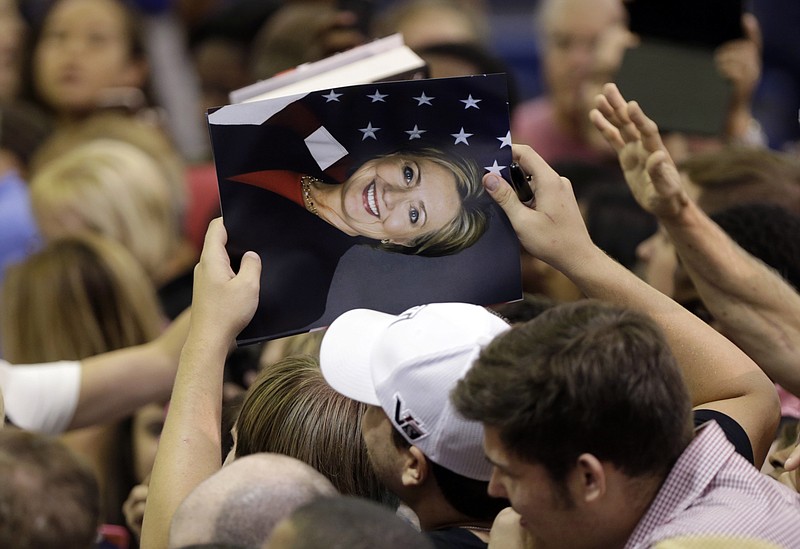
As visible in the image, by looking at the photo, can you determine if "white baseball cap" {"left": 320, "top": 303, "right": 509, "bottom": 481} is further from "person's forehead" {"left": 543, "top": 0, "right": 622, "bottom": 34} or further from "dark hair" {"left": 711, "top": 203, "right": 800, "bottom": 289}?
"person's forehead" {"left": 543, "top": 0, "right": 622, "bottom": 34}

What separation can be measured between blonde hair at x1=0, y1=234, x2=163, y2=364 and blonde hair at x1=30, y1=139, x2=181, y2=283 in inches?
36.4

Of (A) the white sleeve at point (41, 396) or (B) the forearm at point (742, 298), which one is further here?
(A) the white sleeve at point (41, 396)

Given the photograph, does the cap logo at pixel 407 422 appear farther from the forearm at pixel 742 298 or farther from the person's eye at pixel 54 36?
the person's eye at pixel 54 36

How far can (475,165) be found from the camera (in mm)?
2373

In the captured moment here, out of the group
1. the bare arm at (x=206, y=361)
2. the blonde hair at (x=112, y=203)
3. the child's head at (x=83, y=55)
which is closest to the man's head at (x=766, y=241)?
the bare arm at (x=206, y=361)

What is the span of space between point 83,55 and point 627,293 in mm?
4957

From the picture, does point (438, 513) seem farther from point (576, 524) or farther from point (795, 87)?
point (795, 87)

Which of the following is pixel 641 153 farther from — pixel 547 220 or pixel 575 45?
pixel 575 45

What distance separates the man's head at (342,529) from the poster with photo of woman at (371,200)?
0.71 meters

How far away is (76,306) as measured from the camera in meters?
3.79

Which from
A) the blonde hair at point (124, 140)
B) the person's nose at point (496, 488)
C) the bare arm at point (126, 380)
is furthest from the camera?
the blonde hair at point (124, 140)

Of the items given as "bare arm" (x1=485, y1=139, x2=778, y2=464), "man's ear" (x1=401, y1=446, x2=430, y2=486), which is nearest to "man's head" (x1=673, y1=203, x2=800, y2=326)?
"bare arm" (x1=485, y1=139, x2=778, y2=464)

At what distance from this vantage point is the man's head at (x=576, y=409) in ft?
5.97

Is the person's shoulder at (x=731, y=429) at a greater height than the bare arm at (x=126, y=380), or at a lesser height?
greater
